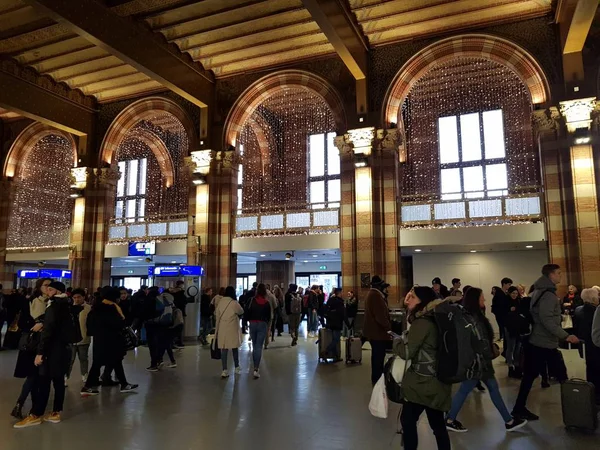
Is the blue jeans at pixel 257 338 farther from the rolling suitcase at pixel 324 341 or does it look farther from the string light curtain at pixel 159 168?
the string light curtain at pixel 159 168

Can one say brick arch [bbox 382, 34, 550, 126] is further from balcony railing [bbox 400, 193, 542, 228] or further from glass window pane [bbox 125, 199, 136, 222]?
glass window pane [bbox 125, 199, 136, 222]

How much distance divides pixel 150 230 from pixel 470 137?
12.0 meters

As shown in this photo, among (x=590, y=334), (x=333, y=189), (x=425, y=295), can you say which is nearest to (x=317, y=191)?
(x=333, y=189)

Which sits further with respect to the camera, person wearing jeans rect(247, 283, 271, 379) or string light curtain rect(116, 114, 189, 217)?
string light curtain rect(116, 114, 189, 217)

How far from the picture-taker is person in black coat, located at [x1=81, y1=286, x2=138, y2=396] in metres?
5.99

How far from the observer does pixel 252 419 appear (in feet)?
15.8

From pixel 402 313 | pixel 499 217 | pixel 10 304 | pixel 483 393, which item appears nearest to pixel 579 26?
pixel 499 217

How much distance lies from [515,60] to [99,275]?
48.3 ft

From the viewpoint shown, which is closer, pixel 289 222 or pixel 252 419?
pixel 252 419

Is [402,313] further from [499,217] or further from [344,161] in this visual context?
[344,161]

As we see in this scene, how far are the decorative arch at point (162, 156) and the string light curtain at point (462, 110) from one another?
10702 mm

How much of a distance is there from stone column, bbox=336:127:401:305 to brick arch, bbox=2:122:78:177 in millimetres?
12367

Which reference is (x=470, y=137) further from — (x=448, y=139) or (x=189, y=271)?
(x=189, y=271)

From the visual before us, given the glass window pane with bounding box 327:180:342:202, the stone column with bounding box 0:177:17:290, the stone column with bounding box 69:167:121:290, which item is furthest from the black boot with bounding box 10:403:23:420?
the stone column with bounding box 0:177:17:290
